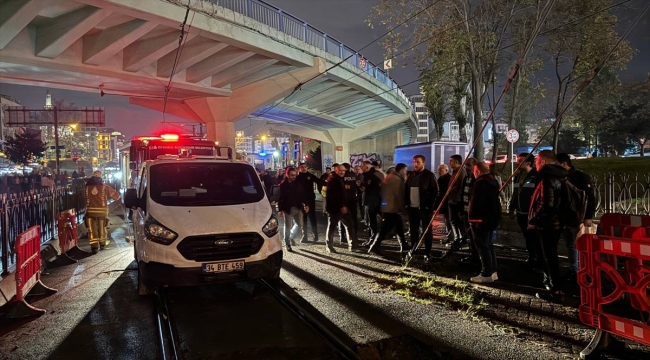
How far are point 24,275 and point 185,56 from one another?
42.5 ft

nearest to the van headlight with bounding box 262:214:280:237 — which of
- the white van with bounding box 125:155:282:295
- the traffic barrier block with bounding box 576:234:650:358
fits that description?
the white van with bounding box 125:155:282:295

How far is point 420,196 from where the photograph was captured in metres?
8.53

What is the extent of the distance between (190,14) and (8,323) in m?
11.1

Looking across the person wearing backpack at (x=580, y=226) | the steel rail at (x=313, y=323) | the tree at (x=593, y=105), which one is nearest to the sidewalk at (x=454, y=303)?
the steel rail at (x=313, y=323)

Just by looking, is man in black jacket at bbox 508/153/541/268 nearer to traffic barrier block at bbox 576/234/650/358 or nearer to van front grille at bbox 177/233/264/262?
traffic barrier block at bbox 576/234/650/358

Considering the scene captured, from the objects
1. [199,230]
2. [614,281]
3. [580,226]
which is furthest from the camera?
[580,226]

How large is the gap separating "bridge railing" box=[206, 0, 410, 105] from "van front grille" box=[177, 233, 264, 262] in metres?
9.91

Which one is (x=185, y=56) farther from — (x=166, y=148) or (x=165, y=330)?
(x=165, y=330)

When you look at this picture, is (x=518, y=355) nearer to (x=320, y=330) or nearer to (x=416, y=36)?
(x=320, y=330)

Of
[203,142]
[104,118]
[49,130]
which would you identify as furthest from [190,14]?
[49,130]

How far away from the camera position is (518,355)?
4.46 m

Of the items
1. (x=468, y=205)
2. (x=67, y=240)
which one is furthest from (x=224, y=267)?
(x=67, y=240)

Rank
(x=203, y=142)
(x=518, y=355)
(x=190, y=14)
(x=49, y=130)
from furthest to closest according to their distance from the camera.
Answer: (x=49, y=130)
(x=203, y=142)
(x=190, y=14)
(x=518, y=355)

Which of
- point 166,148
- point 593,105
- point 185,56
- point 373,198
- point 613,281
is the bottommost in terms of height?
point 613,281
